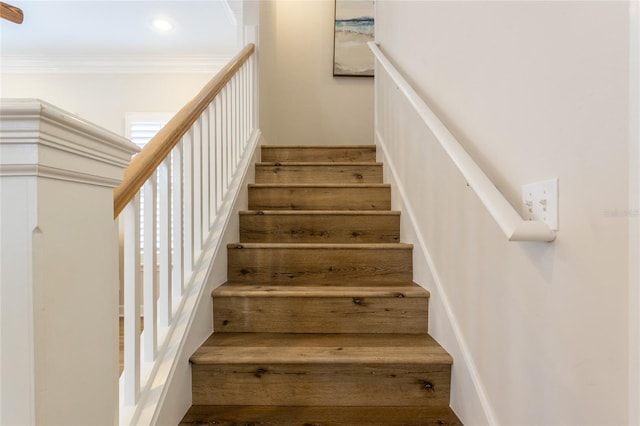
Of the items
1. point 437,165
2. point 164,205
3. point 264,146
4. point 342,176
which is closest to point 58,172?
point 164,205

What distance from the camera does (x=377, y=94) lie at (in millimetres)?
2824

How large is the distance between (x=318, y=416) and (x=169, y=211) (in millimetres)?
821

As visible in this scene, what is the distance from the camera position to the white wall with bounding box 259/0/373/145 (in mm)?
3674

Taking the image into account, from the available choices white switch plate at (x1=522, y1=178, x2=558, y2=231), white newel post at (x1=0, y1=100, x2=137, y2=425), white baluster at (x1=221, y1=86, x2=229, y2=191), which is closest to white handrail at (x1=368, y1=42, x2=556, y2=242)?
white switch plate at (x1=522, y1=178, x2=558, y2=231)

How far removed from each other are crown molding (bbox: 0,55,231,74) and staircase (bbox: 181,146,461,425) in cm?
247

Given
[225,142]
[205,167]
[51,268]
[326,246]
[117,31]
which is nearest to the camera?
[51,268]

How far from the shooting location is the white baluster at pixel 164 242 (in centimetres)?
121

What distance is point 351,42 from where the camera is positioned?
12.1 ft

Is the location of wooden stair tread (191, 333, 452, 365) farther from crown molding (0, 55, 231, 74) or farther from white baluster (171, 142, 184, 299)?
crown molding (0, 55, 231, 74)

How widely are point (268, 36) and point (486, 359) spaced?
3.06 m

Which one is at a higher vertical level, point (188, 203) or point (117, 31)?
point (117, 31)

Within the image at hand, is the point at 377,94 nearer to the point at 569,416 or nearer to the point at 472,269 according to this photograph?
the point at 472,269

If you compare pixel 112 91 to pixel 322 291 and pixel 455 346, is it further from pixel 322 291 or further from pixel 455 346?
pixel 455 346

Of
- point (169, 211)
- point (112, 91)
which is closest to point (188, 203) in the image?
point (169, 211)
